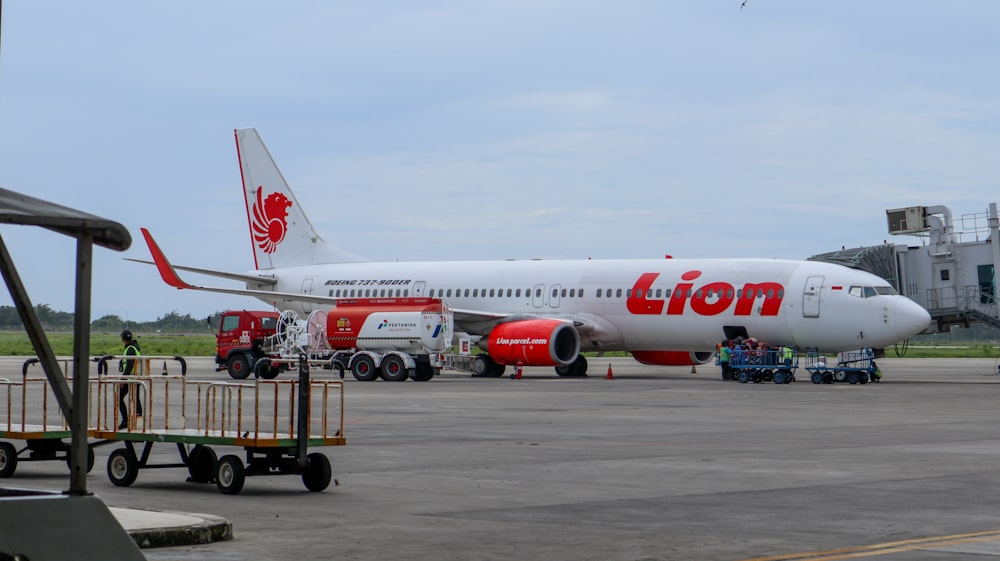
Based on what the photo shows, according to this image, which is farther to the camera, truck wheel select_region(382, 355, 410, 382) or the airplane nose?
truck wheel select_region(382, 355, 410, 382)

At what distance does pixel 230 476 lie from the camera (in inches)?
537

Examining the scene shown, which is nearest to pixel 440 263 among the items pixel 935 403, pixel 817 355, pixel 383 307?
pixel 383 307

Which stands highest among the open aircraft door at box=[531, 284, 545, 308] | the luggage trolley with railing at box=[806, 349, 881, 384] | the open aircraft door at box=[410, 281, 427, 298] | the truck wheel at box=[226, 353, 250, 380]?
the open aircraft door at box=[410, 281, 427, 298]

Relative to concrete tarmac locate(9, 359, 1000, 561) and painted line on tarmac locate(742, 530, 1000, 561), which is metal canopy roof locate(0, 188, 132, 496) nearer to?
concrete tarmac locate(9, 359, 1000, 561)

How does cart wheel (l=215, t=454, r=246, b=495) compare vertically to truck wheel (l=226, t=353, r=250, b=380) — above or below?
below

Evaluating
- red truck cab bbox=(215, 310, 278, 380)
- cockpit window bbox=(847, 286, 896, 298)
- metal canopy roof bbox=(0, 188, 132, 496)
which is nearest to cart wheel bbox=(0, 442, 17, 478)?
metal canopy roof bbox=(0, 188, 132, 496)

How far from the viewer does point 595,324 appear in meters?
43.7

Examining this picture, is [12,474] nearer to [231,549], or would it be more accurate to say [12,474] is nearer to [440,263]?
[231,549]

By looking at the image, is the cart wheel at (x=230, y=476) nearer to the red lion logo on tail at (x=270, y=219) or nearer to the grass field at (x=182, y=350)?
the red lion logo on tail at (x=270, y=219)

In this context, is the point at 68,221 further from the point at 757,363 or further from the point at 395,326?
the point at 395,326

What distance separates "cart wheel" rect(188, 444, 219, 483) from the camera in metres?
14.4

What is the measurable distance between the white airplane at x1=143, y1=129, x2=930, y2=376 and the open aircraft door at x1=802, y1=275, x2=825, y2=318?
0.09ft

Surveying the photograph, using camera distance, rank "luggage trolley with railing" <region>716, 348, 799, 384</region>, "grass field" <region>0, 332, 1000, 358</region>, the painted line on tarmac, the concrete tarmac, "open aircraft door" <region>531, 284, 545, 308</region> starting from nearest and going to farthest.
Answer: the painted line on tarmac, the concrete tarmac, "luggage trolley with railing" <region>716, 348, 799, 384</region>, "open aircraft door" <region>531, 284, 545, 308</region>, "grass field" <region>0, 332, 1000, 358</region>

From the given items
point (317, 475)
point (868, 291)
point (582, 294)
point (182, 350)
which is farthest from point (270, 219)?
point (317, 475)
